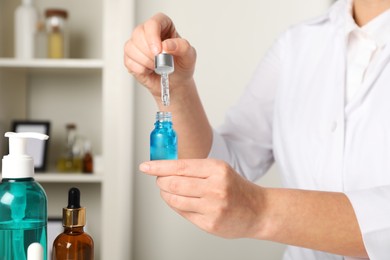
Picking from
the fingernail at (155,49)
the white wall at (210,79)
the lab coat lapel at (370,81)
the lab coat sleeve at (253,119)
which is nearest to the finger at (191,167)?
the fingernail at (155,49)

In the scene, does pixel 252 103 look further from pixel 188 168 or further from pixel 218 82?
pixel 218 82

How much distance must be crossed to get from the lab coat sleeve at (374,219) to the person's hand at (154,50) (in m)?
0.37

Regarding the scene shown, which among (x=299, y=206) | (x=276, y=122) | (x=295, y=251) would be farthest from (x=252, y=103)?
(x=299, y=206)

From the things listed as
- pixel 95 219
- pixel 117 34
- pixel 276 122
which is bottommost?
pixel 95 219

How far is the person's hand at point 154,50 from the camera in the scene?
0.88m

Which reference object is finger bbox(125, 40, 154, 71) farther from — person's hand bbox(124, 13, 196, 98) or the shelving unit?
the shelving unit

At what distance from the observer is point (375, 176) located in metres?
1.04

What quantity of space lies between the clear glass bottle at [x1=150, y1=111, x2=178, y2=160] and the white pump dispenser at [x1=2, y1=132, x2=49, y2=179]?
14cm

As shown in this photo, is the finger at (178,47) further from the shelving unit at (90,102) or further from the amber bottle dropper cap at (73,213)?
the shelving unit at (90,102)

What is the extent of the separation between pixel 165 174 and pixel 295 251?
626mm

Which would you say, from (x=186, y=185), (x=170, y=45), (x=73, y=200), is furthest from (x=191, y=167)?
(x=170, y=45)

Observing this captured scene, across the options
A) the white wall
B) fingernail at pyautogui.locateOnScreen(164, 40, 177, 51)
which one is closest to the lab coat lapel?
fingernail at pyautogui.locateOnScreen(164, 40, 177, 51)

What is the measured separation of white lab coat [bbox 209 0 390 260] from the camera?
1026mm

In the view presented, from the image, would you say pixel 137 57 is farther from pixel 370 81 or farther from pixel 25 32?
pixel 25 32
